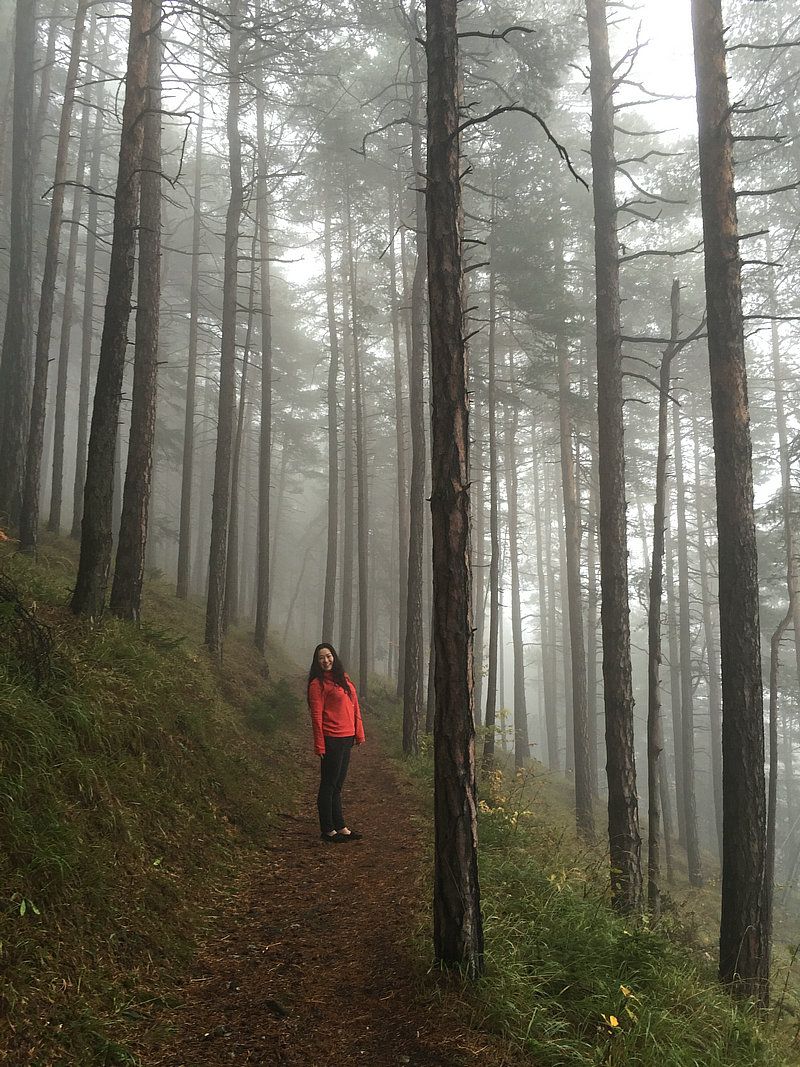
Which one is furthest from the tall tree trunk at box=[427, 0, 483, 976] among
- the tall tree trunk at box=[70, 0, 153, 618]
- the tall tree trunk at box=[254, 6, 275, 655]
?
the tall tree trunk at box=[254, 6, 275, 655]

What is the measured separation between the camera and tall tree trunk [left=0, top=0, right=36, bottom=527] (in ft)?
37.7

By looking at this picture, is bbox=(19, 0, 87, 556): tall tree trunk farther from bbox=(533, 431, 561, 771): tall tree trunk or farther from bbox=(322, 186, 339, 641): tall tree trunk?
bbox=(533, 431, 561, 771): tall tree trunk

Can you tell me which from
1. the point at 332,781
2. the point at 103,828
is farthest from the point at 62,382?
the point at 103,828

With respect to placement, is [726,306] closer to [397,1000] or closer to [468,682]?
[468,682]

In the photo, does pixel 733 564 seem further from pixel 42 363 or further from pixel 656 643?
pixel 42 363

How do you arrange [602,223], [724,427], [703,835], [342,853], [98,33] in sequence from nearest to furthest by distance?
1. [342,853]
2. [724,427]
3. [602,223]
4. [98,33]
5. [703,835]

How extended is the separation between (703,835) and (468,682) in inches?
1280

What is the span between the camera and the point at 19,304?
1173cm

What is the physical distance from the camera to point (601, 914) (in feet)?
17.0

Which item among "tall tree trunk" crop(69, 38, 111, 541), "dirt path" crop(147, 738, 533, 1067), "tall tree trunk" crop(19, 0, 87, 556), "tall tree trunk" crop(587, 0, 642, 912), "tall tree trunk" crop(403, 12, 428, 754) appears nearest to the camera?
"dirt path" crop(147, 738, 533, 1067)

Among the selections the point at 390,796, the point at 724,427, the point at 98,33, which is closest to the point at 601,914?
the point at 390,796

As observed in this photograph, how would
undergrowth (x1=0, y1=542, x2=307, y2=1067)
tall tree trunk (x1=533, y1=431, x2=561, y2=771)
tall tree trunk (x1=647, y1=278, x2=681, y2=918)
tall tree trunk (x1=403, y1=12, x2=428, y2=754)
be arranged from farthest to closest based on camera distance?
tall tree trunk (x1=533, y1=431, x2=561, y2=771), tall tree trunk (x1=403, y1=12, x2=428, y2=754), tall tree trunk (x1=647, y1=278, x2=681, y2=918), undergrowth (x1=0, y1=542, x2=307, y2=1067)

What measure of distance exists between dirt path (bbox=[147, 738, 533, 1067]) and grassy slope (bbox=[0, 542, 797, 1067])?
0.65 ft

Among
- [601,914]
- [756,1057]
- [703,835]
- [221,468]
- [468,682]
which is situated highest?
[221,468]
